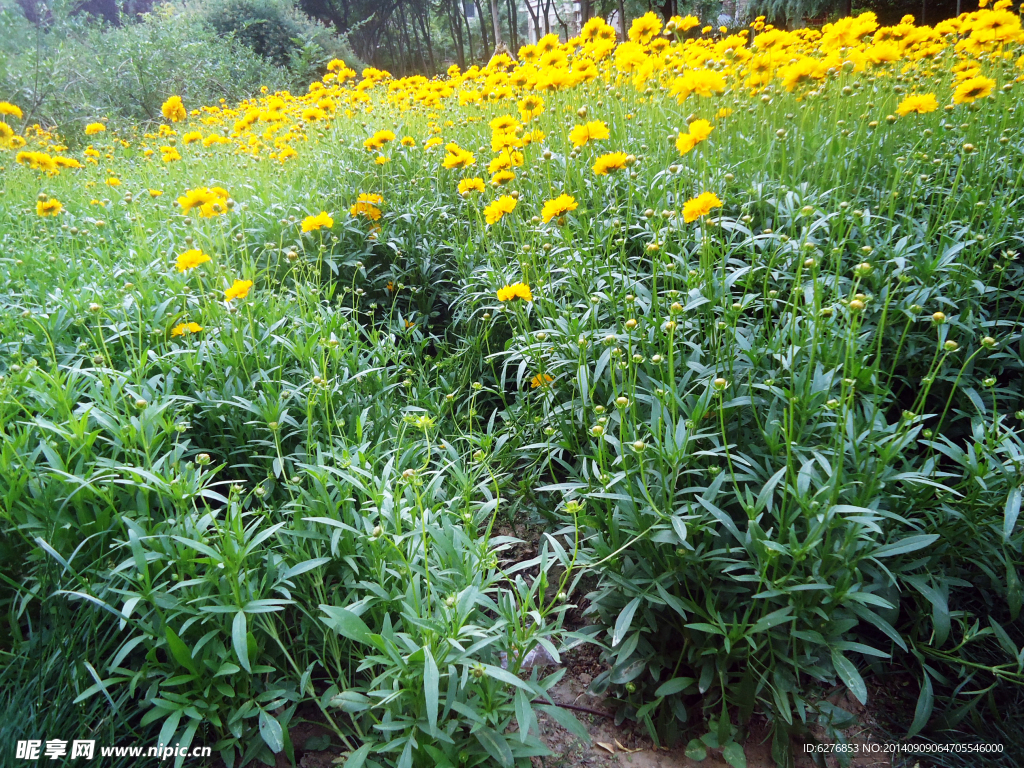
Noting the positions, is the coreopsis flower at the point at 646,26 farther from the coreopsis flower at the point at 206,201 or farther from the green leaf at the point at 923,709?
the green leaf at the point at 923,709

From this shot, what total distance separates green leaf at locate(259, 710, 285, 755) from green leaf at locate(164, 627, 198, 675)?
172mm

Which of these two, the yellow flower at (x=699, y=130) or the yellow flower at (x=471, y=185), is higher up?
the yellow flower at (x=699, y=130)

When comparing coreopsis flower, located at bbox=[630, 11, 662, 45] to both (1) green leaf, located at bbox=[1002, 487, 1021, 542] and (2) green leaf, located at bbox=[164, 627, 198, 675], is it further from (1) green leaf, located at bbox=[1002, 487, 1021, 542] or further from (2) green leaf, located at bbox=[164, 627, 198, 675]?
(2) green leaf, located at bbox=[164, 627, 198, 675]

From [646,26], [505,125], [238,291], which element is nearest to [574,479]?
[238,291]

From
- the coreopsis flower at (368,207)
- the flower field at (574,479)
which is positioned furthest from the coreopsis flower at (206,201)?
the coreopsis flower at (368,207)

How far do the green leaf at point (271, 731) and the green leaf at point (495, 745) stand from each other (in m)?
0.41

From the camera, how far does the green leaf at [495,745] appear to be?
1.19 metres

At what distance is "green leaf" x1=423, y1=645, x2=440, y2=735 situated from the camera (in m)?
1.09

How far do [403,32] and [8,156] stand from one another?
1445 cm

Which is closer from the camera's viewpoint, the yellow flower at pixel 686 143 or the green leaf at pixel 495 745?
the green leaf at pixel 495 745

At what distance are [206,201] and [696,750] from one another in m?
2.34

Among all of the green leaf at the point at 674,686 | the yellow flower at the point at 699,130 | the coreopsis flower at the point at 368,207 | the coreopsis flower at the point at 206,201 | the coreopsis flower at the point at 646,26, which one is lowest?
the green leaf at the point at 674,686

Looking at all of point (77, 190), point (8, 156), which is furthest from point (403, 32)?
point (77, 190)

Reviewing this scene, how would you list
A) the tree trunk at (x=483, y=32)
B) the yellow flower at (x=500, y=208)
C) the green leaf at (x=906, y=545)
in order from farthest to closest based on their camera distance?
the tree trunk at (x=483, y=32) → the yellow flower at (x=500, y=208) → the green leaf at (x=906, y=545)
